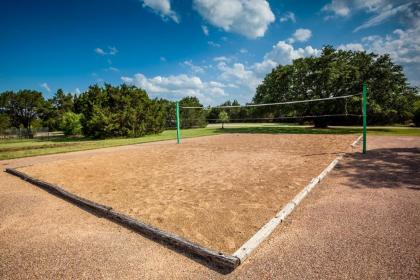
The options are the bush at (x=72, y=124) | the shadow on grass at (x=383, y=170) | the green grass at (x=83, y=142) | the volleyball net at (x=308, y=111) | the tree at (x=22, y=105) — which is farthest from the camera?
the tree at (x=22, y=105)

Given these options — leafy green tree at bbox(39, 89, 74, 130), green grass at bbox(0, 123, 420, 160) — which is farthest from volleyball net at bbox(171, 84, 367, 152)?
leafy green tree at bbox(39, 89, 74, 130)

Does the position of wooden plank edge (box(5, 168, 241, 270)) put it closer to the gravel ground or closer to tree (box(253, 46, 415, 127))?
the gravel ground

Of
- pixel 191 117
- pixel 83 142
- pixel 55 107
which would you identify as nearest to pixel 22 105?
pixel 55 107

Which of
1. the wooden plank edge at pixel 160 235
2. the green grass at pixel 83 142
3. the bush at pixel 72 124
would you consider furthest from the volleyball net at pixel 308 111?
the bush at pixel 72 124

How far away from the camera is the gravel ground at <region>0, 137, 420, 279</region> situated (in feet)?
8.48

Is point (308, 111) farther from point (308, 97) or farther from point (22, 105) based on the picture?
point (22, 105)

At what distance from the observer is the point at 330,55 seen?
25.8m

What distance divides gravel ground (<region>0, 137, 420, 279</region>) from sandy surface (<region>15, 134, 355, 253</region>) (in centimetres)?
45

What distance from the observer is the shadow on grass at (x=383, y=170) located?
18.3 ft

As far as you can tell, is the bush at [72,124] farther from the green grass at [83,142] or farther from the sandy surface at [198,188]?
the sandy surface at [198,188]

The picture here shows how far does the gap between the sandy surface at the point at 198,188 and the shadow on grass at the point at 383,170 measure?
3.10 ft

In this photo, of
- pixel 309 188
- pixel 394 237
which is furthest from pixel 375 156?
pixel 394 237

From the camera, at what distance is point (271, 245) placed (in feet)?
10.2

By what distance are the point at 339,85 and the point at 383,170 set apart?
1965 cm
